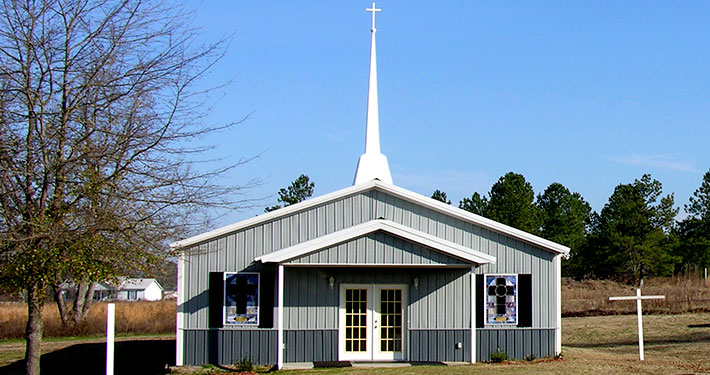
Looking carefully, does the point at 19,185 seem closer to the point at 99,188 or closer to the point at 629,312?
the point at 99,188

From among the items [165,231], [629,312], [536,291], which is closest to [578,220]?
[629,312]

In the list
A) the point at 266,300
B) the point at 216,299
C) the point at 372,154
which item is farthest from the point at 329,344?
the point at 372,154

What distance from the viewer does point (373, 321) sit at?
20750 mm

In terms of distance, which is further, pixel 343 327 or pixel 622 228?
pixel 622 228

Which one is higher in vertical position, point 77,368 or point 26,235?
point 26,235

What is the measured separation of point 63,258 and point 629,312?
2979 centimetres

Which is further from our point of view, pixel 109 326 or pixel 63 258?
pixel 63 258

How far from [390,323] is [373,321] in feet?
1.36

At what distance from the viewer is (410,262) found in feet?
64.6

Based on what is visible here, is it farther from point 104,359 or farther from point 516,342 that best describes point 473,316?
point 104,359

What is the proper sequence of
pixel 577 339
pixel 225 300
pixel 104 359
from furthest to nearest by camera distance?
pixel 577 339
pixel 104 359
pixel 225 300

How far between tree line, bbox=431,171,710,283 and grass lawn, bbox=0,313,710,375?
13412mm

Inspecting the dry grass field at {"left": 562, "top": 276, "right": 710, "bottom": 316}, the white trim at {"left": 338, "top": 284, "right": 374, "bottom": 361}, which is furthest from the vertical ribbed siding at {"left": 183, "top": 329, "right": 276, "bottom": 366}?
the dry grass field at {"left": 562, "top": 276, "right": 710, "bottom": 316}

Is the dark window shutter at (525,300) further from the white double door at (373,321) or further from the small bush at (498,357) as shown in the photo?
the white double door at (373,321)
